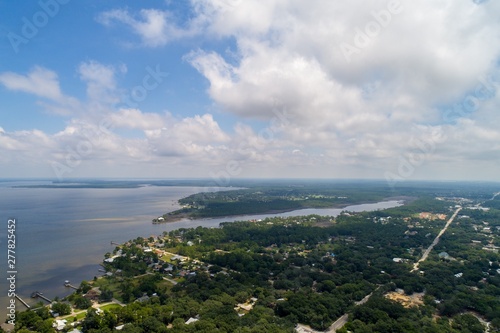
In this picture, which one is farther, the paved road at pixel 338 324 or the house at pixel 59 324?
the paved road at pixel 338 324

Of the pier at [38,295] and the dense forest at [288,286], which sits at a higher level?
the dense forest at [288,286]

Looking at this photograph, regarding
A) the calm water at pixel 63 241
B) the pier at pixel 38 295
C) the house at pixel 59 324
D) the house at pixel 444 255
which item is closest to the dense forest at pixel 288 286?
the house at pixel 444 255

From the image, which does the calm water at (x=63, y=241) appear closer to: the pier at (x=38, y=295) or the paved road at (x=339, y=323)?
the pier at (x=38, y=295)

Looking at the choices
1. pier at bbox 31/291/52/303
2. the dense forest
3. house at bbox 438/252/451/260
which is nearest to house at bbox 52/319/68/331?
the dense forest

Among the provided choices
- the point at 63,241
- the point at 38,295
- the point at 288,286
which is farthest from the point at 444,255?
the point at 63,241

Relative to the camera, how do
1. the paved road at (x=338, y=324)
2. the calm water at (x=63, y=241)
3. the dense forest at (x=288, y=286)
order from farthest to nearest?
1. the calm water at (x=63, y=241)
2. the paved road at (x=338, y=324)
3. the dense forest at (x=288, y=286)

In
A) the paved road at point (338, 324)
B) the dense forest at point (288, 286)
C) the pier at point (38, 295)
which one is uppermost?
the dense forest at point (288, 286)

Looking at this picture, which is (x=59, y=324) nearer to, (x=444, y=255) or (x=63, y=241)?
(x=63, y=241)

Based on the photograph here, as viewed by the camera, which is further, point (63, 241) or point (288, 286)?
point (63, 241)

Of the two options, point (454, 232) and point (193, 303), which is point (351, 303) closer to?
point (193, 303)

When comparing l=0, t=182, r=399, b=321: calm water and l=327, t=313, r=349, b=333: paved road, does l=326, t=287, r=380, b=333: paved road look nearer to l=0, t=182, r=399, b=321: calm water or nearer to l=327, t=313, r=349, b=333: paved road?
l=327, t=313, r=349, b=333: paved road

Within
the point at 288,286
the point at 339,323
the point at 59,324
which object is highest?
the point at 59,324
